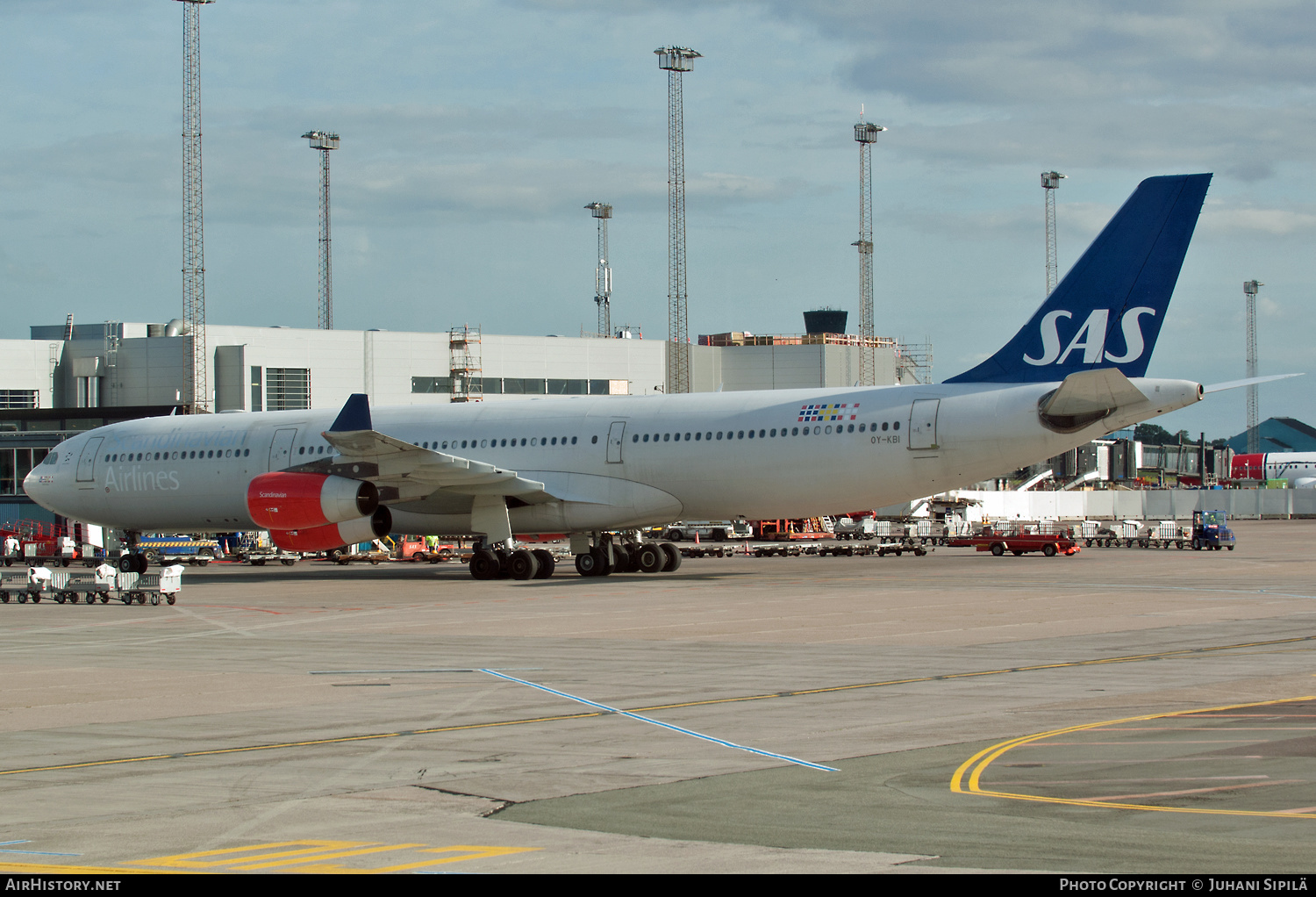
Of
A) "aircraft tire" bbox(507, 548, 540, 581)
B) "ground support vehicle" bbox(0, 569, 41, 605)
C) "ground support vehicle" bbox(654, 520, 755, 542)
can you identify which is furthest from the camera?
"ground support vehicle" bbox(654, 520, 755, 542)

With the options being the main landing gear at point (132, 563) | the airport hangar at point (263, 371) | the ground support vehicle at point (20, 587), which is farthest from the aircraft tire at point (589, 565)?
the airport hangar at point (263, 371)

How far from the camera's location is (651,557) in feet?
119

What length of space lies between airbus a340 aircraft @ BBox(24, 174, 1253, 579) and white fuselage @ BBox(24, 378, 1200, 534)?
0.16 feet

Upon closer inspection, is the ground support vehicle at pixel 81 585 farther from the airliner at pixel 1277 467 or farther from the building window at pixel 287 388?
the airliner at pixel 1277 467

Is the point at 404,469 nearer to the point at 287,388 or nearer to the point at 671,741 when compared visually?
the point at 671,741

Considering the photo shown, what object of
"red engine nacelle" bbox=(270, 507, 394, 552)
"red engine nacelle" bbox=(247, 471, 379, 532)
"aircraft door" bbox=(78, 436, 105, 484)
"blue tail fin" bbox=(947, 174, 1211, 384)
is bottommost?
"red engine nacelle" bbox=(270, 507, 394, 552)

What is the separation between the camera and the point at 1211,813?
7719mm

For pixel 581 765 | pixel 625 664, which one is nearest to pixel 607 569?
pixel 625 664

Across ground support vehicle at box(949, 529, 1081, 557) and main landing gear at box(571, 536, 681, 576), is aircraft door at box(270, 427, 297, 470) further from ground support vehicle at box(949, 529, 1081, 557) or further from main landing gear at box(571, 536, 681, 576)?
ground support vehicle at box(949, 529, 1081, 557)

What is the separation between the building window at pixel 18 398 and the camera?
7200cm

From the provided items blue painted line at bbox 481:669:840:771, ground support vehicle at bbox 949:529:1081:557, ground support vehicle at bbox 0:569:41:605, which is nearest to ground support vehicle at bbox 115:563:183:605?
ground support vehicle at bbox 0:569:41:605

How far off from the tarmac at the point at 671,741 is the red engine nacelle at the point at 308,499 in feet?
27.9

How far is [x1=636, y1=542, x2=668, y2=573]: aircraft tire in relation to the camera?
1432 inches

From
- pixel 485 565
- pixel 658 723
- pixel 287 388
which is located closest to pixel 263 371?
pixel 287 388
